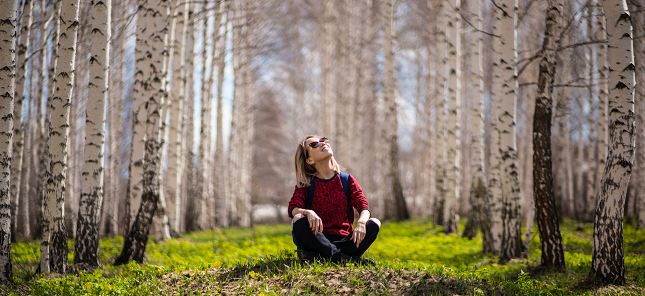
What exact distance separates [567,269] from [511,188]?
1294 mm

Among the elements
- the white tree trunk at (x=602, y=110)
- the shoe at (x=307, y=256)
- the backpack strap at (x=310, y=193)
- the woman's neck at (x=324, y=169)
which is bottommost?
the shoe at (x=307, y=256)

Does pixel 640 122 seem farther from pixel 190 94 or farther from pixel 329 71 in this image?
pixel 190 94

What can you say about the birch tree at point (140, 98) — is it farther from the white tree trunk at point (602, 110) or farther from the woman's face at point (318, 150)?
the white tree trunk at point (602, 110)

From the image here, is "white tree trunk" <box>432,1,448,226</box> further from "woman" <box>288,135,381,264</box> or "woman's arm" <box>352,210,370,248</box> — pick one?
"woman's arm" <box>352,210,370,248</box>

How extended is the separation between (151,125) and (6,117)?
5.77ft

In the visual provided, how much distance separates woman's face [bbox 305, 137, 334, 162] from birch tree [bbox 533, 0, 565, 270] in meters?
2.96

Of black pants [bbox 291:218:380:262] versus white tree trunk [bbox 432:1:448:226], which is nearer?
black pants [bbox 291:218:380:262]

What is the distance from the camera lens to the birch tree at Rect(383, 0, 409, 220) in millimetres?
11844

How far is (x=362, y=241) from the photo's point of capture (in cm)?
396

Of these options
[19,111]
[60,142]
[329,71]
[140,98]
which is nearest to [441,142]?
[329,71]

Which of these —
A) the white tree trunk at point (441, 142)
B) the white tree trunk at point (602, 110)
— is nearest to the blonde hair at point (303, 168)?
the white tree trunk at point (441, 142)

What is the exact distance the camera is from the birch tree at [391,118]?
466 inches

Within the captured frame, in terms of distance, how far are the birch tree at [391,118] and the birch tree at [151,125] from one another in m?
7.20

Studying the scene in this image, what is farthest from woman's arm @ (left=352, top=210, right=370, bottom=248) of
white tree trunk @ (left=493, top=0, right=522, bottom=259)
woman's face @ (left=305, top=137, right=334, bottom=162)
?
white tree trunk @ (left=493, top=0, right=522, bottom=259)
